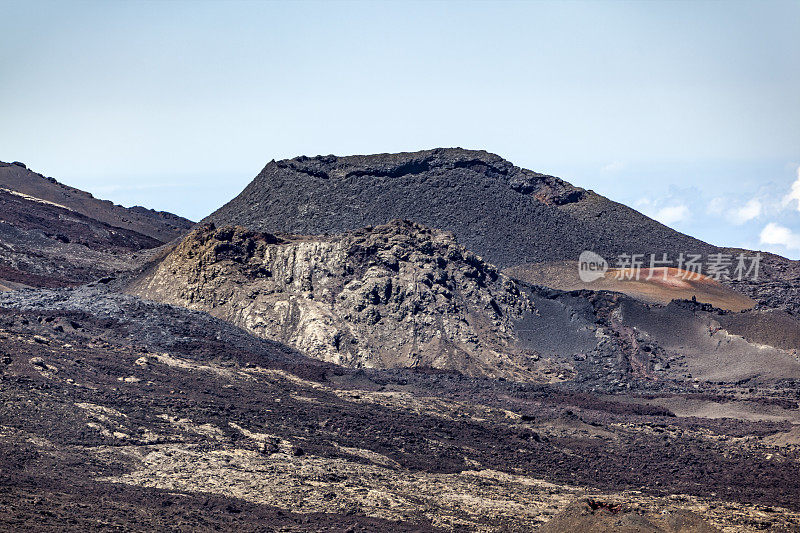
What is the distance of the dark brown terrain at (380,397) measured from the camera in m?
26.5

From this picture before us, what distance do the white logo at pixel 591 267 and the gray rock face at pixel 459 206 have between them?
769 millimetres

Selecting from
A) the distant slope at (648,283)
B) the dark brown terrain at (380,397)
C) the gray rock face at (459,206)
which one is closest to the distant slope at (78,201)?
the gray rock face at (459,206)

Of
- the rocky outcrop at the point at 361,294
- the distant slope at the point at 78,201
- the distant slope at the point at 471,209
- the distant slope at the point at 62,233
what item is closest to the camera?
the rocky outcrop at the point at 361,294

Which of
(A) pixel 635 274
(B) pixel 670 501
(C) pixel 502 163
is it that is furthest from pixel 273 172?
(B) pixel 670 501

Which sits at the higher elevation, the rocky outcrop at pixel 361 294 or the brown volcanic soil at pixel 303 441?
the rocky outcrop at pixel 361 294

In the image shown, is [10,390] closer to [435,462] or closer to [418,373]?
[435,462]

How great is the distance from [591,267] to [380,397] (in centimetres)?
3841

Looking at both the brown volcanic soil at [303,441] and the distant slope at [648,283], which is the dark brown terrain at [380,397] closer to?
the brown volcanic soil at [303,441]

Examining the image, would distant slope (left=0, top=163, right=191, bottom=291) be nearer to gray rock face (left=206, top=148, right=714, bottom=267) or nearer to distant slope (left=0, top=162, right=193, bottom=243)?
distant slope (left=0, top=162, right=193, bottom=243)

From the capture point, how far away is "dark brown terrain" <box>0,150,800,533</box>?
86.9 ft

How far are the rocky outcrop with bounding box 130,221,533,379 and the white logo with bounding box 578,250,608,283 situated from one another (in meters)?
17.1

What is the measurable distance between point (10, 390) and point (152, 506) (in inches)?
407

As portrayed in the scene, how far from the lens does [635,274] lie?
74.3 meters

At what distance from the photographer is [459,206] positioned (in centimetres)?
7988
